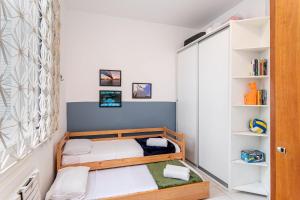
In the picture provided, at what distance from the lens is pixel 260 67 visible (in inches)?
86.4

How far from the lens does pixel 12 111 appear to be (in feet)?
3.34

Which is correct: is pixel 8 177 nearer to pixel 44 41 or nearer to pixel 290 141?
pixel 44 41

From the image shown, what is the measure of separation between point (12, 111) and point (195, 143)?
107 inches

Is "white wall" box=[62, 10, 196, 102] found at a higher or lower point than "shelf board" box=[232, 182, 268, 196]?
higher

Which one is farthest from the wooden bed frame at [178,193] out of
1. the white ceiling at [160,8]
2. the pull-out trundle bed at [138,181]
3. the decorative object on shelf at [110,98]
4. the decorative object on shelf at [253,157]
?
the white ceiling at [160,8]

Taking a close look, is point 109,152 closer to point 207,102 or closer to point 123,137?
point 123,137

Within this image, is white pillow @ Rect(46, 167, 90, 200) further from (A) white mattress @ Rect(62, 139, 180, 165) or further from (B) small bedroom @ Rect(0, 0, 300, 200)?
(A) white mattress @ Rect(62, 139, 180, 165)

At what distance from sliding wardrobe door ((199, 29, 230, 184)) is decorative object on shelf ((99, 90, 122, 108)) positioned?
1.54m

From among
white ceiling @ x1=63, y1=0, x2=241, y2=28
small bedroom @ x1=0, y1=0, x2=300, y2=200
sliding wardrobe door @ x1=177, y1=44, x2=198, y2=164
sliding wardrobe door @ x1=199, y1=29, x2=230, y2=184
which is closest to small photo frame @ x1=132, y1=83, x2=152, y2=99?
small bedroom @ x1=0, y1=0, x2=300, y2=200

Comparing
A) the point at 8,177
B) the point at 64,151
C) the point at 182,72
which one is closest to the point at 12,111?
the point at 8,177

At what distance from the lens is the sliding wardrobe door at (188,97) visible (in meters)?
3.05

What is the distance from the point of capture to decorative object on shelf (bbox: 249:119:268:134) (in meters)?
2.17

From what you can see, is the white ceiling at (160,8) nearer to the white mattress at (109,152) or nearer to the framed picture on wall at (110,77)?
the framed picture on wall at (110,77)

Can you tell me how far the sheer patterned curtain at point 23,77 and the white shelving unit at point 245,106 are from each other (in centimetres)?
221
